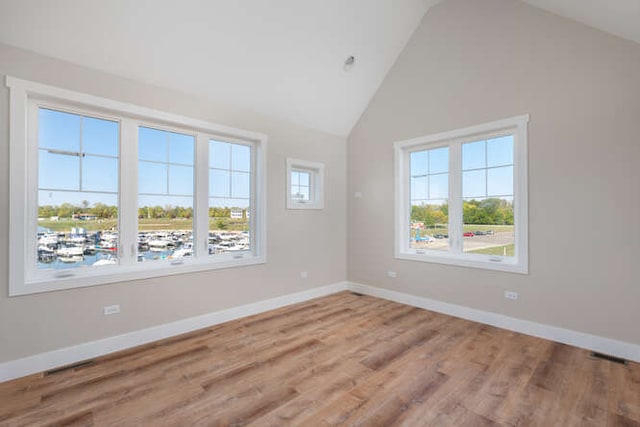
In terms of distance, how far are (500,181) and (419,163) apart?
115 centimetres

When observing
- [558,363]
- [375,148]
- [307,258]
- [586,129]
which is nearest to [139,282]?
[307,258]

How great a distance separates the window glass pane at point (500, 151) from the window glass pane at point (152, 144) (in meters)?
3.92

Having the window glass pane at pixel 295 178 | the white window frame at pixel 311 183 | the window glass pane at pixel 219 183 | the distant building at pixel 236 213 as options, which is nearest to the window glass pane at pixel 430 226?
the white window frame at pixel 311 183

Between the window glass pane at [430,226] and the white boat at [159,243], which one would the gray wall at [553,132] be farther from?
the white boat at [159,243]

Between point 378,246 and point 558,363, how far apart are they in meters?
2.61

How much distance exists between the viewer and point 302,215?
4.65 meters

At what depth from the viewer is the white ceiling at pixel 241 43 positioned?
2.55m

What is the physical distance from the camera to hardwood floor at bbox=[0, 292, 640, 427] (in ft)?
6.56

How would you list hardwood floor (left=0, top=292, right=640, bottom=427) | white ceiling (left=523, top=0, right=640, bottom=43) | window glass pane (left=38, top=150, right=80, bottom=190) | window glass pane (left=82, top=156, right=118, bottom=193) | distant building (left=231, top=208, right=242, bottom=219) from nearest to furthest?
hardwood floor (left=0, top=292, right=640, bottom=427) → white ceiling (left=523, top=0, right=640, bottom=43) → window glass pane (left=38, top=150, right=80, bottom=190) → window glass pane (left=82, top=156, right=118, bottom=193) → distant building (left=231, top=208, right=242, bottom=219)

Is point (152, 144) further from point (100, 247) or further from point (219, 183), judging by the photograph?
point (100, 247)

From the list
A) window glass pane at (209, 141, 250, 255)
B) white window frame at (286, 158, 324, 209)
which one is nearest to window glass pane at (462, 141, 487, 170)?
white window frame at (286, 158, 324, 209)

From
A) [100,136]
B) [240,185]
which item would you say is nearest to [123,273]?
[100,136]

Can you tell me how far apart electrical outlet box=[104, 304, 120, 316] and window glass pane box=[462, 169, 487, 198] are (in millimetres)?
4226

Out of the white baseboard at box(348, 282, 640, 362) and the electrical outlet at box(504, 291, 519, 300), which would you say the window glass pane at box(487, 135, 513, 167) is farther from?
the white baseboard at box(348, 282, 640, 362)
